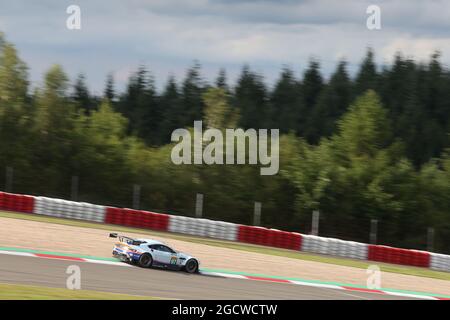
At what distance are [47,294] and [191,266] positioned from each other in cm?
642

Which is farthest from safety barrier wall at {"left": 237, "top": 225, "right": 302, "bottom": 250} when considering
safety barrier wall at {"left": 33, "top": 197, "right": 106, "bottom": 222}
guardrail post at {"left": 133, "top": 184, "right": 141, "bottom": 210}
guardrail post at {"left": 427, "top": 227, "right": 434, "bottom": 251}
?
guardrail post at {"left": 427, "top": 227, "right": 434, "bottom": 251}

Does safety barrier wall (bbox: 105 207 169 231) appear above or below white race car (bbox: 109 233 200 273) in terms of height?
below

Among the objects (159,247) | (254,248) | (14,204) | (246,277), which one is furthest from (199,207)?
(159,247)

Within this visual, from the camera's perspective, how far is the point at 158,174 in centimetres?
3697

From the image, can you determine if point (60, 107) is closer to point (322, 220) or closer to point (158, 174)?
point (158, 174)

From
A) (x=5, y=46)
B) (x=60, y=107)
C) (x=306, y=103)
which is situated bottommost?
(x=306, y=103)

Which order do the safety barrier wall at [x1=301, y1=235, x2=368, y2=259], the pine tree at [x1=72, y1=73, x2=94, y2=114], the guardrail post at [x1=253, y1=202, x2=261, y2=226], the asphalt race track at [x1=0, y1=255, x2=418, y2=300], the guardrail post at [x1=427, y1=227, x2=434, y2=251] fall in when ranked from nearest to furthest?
the asphalt race track at [x1=0, y1=255, x2=418, y2=300]
the safety barrier wall at [x1=301, y1=235, x2=368, y2=259]
the guardrail post at [x1=253, y1=202, x2=261, y2=226]
the guardrail post at [x1=427, y1=227, x2=434, y2=251]
the pine tree at [x1=72, y1=73, x2=94, y2=114]

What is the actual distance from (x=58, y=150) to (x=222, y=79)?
193 feet

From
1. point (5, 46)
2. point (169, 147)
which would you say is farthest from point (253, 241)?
point (5, 46)

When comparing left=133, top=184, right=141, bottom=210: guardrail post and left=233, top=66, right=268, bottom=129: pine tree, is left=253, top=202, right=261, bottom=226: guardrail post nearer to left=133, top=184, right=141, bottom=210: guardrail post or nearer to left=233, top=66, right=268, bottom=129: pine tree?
left=133, top=184, right=141, bottom=210: guardrail post

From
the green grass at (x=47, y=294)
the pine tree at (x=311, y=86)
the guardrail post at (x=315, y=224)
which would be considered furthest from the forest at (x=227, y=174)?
the pine tree at (x=311, y=86)

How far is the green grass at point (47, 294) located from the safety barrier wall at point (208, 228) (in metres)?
13.5

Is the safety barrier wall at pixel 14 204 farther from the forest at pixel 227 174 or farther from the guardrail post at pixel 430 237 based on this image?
the guardrail post at pixel 430 237

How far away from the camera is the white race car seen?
17.8 m
